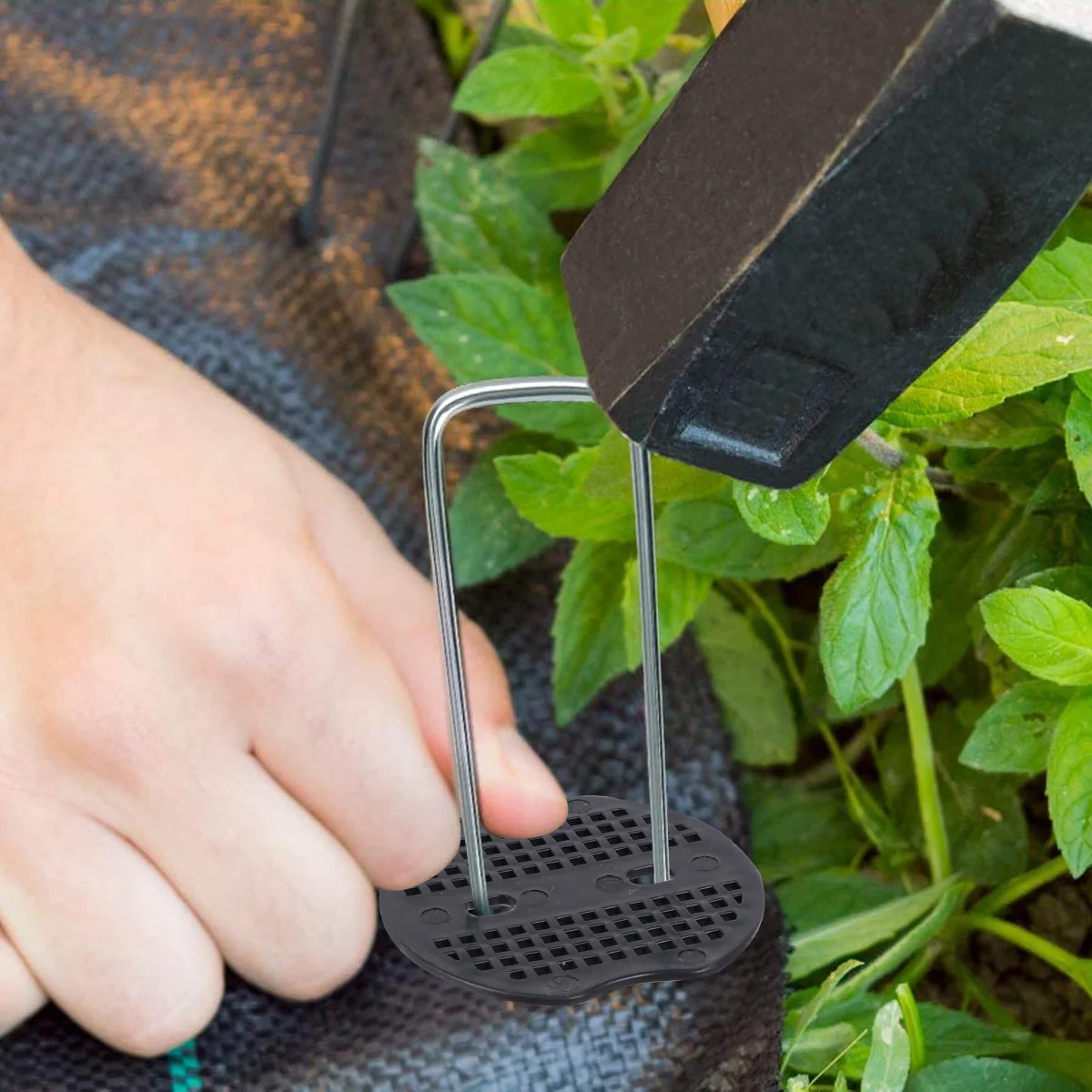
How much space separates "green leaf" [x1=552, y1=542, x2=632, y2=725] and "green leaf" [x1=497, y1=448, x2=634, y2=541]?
0.03m

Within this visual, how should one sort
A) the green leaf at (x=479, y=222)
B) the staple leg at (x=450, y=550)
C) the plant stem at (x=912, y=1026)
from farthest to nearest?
the green leaf at (x=479, y=222) → the plant stem at (x=912, y=1026) → the staple leg at (x=450, y=550)

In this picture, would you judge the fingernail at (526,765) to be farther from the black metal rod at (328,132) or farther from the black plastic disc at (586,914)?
the black metal rod at (328,132)

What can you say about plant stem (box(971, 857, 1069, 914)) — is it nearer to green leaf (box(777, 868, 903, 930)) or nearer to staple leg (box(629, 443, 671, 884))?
green leaf (box(777, 868, 903, 930))

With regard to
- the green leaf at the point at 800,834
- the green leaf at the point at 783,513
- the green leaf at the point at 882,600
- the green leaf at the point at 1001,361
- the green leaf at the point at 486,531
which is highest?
the green leaf at the point at 1001,361

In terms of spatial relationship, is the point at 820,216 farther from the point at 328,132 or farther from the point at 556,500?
the point at 328,132

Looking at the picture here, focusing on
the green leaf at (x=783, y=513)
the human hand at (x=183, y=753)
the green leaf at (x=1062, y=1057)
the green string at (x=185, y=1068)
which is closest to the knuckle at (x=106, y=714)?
the human hand at (x=183, y=753)

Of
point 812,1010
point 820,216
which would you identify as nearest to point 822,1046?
point 812,1010

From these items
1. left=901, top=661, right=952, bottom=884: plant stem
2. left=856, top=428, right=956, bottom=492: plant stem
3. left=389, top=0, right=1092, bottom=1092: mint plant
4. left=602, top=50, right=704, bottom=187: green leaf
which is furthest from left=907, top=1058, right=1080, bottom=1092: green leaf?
left=602, top=50, right=704, bottom=187: green leaf

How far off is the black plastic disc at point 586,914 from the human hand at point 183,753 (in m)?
0.06

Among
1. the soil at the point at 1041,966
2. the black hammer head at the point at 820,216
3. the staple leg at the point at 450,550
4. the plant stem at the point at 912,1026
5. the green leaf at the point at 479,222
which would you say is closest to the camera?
the black hammer head at the point at 820,216

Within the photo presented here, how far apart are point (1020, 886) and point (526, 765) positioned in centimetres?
20

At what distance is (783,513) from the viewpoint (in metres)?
0.44

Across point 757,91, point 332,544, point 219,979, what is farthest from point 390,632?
point 757,91

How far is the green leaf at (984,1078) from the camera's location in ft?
1.59
